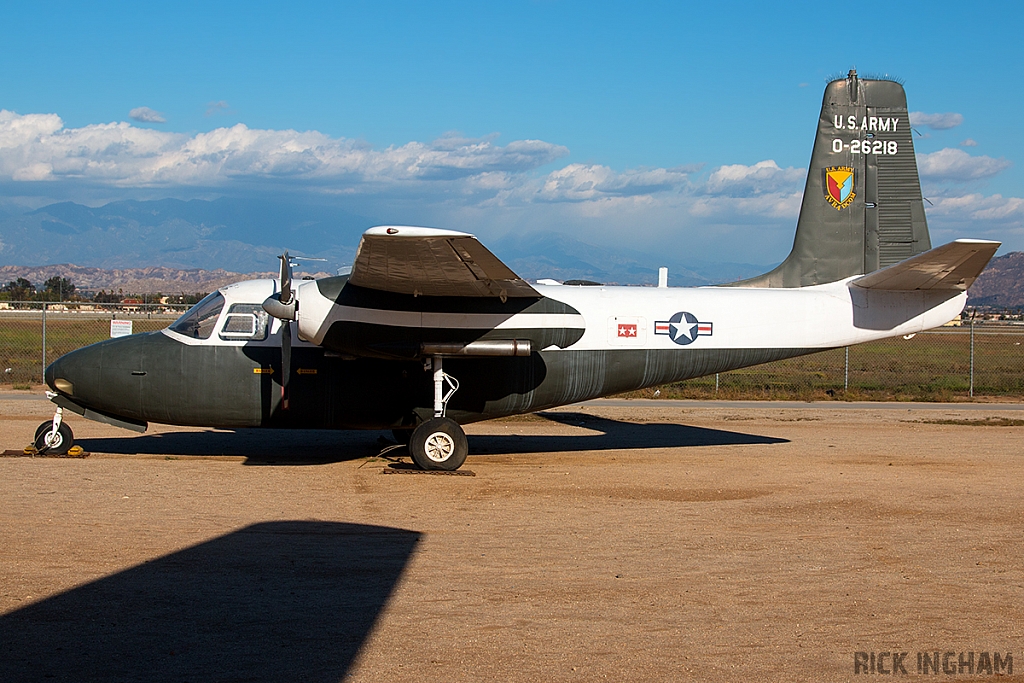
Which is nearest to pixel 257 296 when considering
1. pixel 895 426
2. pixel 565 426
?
pixel 565 426

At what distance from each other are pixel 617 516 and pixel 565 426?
365 inches

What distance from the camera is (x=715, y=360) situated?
44.6 feet

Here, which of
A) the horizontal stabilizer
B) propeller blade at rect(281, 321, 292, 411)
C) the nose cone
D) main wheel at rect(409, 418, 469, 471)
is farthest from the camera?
the nose cone

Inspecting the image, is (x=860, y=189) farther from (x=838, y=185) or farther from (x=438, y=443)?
(x=438, y=443)

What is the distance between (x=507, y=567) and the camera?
24.8ft

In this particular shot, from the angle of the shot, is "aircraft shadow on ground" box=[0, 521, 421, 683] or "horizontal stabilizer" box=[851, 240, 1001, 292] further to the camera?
"horizontal stabilizer" box=[851, 240, 1001, 292]

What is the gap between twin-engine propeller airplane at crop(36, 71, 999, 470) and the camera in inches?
482

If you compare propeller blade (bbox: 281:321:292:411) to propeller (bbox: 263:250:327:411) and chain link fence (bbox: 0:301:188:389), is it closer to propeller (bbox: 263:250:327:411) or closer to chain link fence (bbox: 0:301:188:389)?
propeller (bbox: 263:250:327:411)

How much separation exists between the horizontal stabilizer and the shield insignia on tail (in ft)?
4.55

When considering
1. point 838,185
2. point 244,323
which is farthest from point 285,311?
point 838,185

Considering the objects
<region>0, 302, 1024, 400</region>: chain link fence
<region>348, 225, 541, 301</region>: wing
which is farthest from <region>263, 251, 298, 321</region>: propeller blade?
<region>0, 302, 1024, 400</region>: chain link fence

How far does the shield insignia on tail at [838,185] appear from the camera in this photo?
1426 centimetres

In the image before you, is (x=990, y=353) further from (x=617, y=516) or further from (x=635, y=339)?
(x=617, y=516)

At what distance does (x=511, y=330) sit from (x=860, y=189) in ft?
21.4
